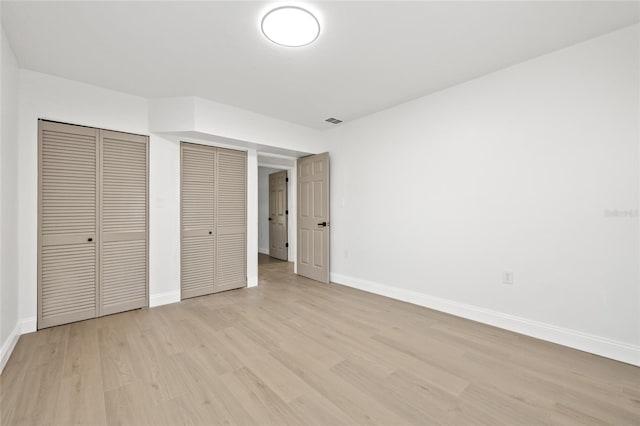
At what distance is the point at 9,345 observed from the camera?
2.24m

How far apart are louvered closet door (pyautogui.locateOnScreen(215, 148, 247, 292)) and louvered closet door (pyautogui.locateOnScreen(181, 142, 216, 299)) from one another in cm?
10

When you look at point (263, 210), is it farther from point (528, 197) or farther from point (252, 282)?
point (528, 197)

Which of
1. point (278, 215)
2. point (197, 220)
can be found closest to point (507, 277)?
point (197, 220)

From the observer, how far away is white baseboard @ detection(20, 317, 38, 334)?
2.62 meters

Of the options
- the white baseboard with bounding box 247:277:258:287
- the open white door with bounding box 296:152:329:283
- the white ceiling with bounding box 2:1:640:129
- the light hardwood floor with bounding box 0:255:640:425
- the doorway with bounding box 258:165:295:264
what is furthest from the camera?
the doorway with bounding box 258:165:295:264

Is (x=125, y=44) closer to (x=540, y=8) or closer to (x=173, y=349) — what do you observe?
(x=173, y=349)

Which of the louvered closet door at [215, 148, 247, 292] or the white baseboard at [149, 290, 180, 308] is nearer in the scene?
the white baseboard at [149, 290, 180, 308]

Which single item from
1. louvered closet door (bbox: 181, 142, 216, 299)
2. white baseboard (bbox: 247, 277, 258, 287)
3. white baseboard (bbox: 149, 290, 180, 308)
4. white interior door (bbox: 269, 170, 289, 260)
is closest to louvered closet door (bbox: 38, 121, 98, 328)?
white baseboard (bbox: 149, 290, 180, 308)

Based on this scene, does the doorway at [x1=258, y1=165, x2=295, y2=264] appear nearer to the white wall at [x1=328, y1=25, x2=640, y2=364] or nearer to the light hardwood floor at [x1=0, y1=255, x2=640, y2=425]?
the white wall at [x1=328, y1=25, x2=640, y2=364]

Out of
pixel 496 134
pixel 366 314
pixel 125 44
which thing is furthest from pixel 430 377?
pixel 125 44

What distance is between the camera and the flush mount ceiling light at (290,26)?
1.93 m

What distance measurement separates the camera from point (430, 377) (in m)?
1.96

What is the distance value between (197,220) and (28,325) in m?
1.87

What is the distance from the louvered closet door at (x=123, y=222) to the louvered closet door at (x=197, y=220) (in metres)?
0.45
